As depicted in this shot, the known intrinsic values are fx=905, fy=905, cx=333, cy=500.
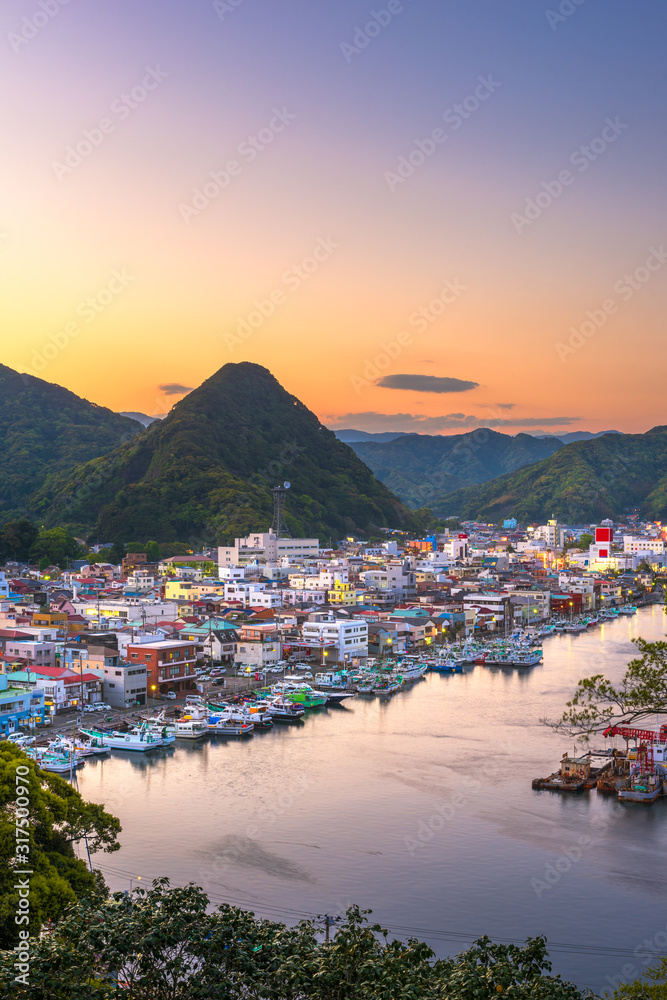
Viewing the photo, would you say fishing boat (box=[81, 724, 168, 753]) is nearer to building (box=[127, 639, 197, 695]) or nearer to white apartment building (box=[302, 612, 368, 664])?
building (box=[127, 639, 197, 695])

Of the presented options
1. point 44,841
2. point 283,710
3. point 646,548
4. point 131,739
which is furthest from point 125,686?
point 646,548

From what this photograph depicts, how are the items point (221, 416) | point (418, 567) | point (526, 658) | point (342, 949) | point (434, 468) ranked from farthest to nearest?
point (434, 468) < point (221, 416) < point (418, 567) < point (526, 658) < point (342, 949)

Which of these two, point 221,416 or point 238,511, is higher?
point 221,416

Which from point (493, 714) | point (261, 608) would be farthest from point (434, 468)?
point (493, 714)

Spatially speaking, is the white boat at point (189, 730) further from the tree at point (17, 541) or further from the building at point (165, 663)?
the tree at point (17, 541)

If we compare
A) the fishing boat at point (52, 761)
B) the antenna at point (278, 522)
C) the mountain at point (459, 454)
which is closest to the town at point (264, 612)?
the antenna at point (278, 522)

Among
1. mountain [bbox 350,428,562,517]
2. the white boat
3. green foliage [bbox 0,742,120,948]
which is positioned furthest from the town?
mountain [bbox 350,428,562,517]

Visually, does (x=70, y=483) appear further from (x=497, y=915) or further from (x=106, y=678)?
(x=497, y=915)

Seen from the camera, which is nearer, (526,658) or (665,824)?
(665,824)
